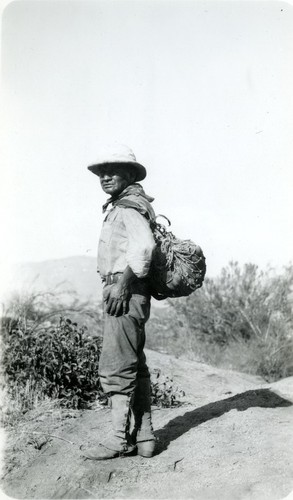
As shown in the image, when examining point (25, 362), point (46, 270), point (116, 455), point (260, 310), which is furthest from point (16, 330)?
point (46, 270)

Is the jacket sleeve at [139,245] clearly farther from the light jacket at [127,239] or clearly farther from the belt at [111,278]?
the belt at [111,278]

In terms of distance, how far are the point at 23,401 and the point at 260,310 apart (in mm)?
5535

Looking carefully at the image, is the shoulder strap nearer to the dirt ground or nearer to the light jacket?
the light jacket

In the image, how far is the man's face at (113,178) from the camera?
4125mm

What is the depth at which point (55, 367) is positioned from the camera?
5.89 meters

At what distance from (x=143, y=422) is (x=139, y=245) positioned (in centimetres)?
135

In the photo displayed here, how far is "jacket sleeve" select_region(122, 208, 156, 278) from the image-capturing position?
12.1ft

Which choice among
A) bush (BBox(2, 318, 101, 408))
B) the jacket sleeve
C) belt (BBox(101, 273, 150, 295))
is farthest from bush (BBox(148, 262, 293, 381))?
the jacket sleeve

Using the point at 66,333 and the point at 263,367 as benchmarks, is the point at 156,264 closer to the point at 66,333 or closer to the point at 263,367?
the point at 66,333

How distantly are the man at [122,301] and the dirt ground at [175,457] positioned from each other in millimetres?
165

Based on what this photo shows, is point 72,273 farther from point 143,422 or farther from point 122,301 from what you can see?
point 122,301

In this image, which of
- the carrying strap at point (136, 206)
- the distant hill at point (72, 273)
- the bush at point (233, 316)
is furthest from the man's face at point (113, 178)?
the distant hill at point (72, 273)

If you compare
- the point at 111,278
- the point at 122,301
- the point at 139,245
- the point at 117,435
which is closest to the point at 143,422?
the point at 117,435

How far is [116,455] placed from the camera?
→ 159 inches
